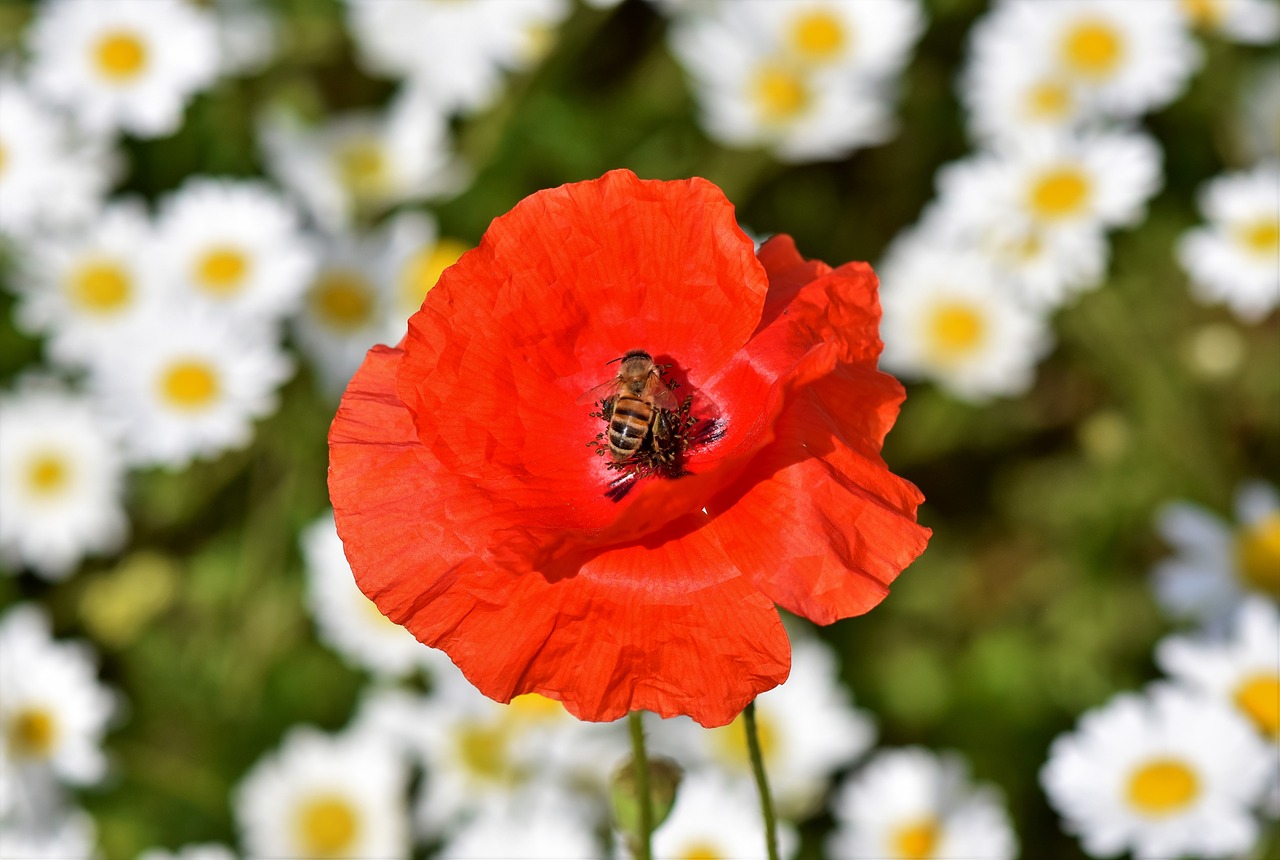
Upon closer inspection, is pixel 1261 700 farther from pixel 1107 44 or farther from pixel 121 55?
pixel 121 55

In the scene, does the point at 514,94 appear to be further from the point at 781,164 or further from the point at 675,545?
the point at 675,545

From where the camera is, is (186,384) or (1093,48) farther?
(1093,48)

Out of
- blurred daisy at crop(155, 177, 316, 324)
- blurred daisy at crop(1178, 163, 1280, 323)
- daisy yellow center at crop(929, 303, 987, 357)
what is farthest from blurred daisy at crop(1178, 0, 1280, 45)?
blurred daisy at crop(155, 177, 316, 324)

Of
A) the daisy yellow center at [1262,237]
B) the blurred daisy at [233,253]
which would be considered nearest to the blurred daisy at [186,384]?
the blurred daisy at [233,253]

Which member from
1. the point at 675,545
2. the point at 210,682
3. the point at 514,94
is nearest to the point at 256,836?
the point at 210,682

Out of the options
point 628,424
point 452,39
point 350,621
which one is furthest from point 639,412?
point 452,39

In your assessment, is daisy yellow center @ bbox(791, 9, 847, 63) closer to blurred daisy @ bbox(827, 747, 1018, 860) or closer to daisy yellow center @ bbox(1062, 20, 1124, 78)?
daisy yellow center @ bbox(1062, 20, 1124, 78)
